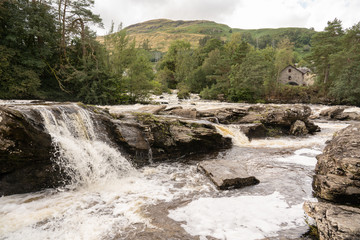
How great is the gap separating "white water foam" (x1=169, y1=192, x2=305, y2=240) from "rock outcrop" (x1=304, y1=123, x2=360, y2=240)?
24.5 inches

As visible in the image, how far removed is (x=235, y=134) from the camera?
1280cm

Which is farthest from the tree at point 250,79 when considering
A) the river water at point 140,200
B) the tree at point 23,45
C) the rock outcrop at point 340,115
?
the tree at point 23,45

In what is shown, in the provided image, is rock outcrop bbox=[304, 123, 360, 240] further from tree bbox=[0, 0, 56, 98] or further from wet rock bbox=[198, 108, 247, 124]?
tree bbox=[0, 0, 56, 98]

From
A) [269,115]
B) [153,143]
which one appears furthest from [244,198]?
[269,115]

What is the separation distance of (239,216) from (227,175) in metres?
2.01

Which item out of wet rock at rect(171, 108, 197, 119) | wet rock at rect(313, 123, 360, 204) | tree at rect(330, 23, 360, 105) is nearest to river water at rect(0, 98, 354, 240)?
wet rock at rect(313, 123, 360, 204)

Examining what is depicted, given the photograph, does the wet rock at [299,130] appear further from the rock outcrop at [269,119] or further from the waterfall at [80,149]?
the waterfall at [80,149]

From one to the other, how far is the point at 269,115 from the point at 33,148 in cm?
1472

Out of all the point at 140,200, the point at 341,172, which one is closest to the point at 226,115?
the point at 341,172

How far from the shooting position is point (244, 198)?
18.7ft

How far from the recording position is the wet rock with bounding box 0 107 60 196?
5.35 metres

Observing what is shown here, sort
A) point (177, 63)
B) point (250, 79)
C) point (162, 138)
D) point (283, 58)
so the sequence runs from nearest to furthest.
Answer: point (162, 138)
point (250, 79)
point (283, 58)
point (177, 63)

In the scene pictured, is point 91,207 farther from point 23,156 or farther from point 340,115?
point 340,115

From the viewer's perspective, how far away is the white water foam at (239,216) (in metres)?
4.23
